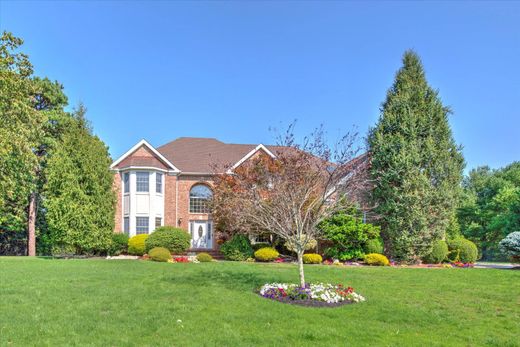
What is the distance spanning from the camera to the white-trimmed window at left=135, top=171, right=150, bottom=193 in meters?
27.3

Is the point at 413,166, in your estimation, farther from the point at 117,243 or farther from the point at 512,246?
the point at 117,243

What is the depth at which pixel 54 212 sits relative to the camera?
2300 cm

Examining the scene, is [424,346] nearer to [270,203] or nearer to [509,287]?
[270,203]

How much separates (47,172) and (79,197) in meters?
4.11

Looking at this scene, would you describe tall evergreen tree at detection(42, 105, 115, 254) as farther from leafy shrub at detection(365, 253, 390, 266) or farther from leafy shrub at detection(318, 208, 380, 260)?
leafy shrub at detection(365, 253, 390, 266)

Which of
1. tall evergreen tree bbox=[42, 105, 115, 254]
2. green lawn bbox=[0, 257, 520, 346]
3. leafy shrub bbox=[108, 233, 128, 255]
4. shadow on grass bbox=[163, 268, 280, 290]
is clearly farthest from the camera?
leafy shrub bbox=[108, 233, 128, 255]

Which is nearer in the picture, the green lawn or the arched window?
the green lawn

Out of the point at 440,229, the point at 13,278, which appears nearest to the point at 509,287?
the point at 440,229

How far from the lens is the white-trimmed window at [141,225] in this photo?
27109 mm

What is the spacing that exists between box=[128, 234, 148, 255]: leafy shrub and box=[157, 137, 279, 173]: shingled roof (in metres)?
6.50

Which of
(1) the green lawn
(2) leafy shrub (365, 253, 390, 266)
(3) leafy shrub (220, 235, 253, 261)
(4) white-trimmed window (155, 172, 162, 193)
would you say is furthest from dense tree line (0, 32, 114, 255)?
(2) leafy shrub (365, 253, 390, 266)

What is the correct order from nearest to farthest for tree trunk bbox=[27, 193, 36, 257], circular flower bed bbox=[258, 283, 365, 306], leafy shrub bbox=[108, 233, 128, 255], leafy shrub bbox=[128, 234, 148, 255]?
1. circular flower bed bbox=[258, 283, 365, 306]
2. leafy shrub bbox=[128, 234, 148, 255]
3. leafy shrub bbox=[108, 233, 128, 255]
4. tree trunk bbox=[27, 193, 36, 257]

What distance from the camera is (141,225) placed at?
89.3 feet

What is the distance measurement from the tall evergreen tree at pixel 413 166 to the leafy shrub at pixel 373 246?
0.74m
